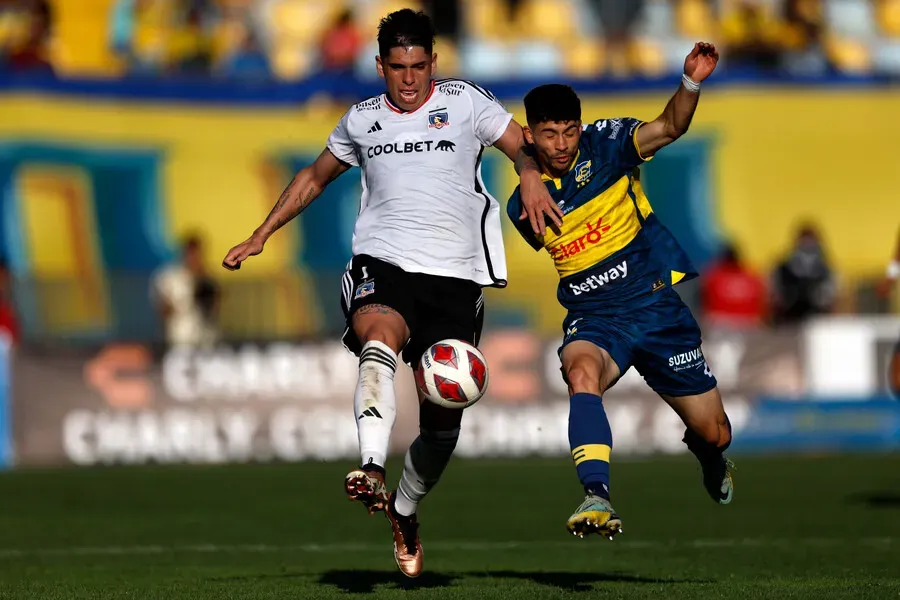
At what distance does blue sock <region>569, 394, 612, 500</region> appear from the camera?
8.12 metres

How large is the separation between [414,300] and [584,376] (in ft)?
3.19

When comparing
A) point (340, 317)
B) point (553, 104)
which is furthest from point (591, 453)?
point (340, 317)

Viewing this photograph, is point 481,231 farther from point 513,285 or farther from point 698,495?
point 513,285

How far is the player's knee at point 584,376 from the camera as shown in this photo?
27.8ft

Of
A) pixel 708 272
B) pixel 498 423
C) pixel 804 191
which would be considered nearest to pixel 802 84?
pixel 804 191

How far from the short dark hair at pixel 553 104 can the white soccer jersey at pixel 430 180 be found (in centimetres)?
36

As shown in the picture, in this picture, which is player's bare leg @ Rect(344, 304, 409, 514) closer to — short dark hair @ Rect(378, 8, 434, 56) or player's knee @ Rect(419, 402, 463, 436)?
player's knee @ Rect(419, 402, 463, 436)

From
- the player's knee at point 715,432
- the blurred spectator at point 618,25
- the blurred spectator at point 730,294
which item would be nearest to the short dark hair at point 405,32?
the player's knee at point 715,432

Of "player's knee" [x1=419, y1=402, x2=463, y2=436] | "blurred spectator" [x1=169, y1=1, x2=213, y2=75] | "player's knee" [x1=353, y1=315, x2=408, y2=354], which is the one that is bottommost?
"player's knee" [x1=419, y1=402, x2=463, y2=436]

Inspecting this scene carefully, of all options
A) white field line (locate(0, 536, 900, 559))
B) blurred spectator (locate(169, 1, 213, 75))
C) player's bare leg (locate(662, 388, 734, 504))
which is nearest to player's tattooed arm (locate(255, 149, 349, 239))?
player's bare leg (locate(662, 388, 734, 504))

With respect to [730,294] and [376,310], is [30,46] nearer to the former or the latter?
[730,294]

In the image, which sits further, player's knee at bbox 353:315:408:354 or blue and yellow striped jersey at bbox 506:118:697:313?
blue and yellow striped jersey at bbox 506:118:697:313

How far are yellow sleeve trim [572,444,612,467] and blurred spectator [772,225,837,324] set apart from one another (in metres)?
13.6

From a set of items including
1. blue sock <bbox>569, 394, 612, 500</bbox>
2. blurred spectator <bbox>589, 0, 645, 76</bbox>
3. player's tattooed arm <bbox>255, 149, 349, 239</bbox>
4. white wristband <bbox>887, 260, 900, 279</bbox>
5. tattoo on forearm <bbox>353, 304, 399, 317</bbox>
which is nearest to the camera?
blue sock <bbox>569, 394, 612, 500</bbox>
